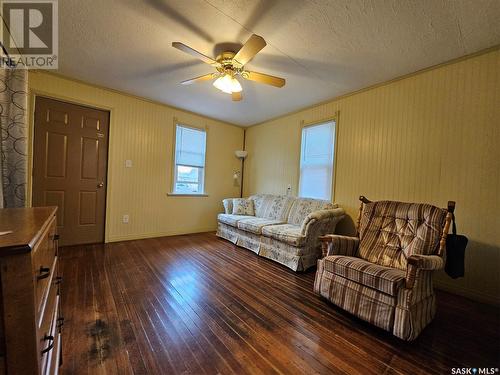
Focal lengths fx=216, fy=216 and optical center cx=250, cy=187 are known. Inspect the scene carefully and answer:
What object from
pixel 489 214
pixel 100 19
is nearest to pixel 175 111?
pixel 100 19

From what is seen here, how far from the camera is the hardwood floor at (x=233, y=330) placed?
1316 millimetres

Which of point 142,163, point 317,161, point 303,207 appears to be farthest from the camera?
point 142,163

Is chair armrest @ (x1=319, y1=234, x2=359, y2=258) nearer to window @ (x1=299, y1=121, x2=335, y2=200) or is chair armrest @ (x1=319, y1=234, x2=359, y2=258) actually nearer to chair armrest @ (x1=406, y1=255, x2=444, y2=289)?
chair armrest @ (x1=406, y1=255, x2=444, y2=289)

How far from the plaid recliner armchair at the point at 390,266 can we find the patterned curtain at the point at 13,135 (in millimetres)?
2856

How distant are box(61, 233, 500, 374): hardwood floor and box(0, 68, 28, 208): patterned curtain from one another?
3.32ft

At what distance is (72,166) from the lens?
327cm

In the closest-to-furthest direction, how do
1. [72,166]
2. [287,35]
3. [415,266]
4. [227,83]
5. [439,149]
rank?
[415,266], [287,35], [227,83], [439,149], [72,166]

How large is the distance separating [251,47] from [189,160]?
2.96m

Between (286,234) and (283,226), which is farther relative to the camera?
(283,226)

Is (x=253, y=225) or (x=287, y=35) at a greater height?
(x=287, y=35)

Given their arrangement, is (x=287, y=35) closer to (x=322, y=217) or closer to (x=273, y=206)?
(x=322, y=217)

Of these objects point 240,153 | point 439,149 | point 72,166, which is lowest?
point 72,166

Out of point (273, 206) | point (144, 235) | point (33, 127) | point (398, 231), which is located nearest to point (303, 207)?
point (273, 206)

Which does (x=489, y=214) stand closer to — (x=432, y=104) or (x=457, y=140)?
(x=457, y=140)
